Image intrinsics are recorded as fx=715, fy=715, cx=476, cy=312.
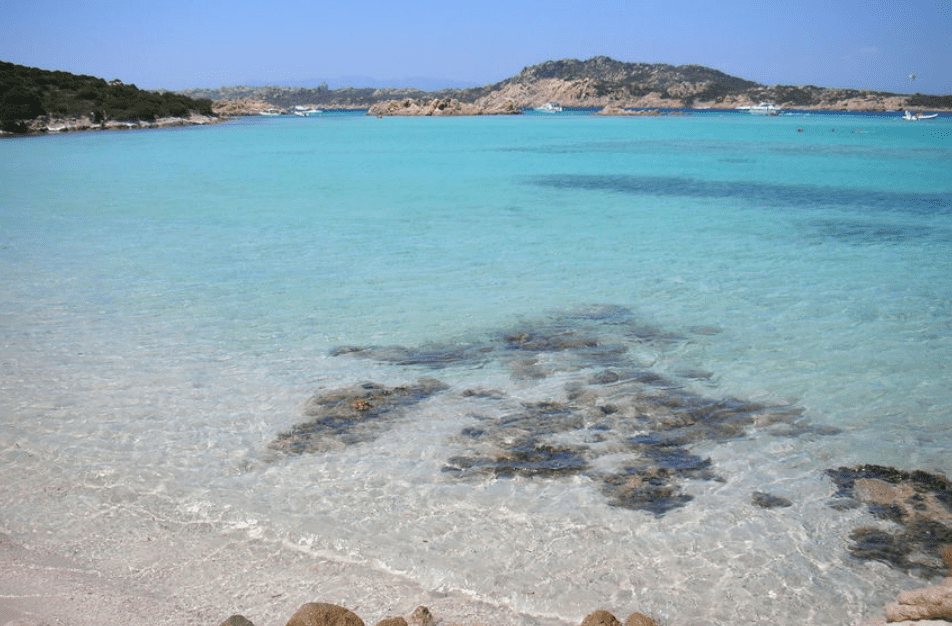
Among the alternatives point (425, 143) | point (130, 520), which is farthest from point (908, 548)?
point (425, 143)

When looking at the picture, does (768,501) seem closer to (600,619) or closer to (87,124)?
(600,619)

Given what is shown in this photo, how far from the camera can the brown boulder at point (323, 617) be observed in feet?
11.0

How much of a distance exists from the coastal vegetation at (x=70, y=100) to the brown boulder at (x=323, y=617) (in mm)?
58353

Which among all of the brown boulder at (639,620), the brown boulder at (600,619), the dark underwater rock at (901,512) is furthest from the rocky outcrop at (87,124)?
the brown boulder at (639,620)

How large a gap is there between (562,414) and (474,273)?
566cm

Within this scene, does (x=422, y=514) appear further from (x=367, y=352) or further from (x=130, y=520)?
(x=367, y=352)

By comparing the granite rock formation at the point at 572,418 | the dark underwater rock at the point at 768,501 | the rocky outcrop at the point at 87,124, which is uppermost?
the rocky outcrop at the point at 87,124

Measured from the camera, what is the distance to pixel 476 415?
634 centimetres

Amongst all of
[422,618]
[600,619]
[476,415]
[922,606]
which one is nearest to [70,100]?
[476,415]

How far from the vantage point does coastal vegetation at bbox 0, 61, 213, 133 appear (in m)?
53.4

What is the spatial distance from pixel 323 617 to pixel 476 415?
3.11 m

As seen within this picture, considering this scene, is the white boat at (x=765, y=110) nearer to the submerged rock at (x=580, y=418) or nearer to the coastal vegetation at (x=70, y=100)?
the coastal vegetation at (x=70, y=100)

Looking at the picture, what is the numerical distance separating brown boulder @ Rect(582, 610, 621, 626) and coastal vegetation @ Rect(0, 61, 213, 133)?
59012mm

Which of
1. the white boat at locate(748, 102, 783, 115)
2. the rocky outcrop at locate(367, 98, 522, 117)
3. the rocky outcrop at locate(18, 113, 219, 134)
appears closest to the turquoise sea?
the rocky outcrop at locate(18, 113, 219, 134)
